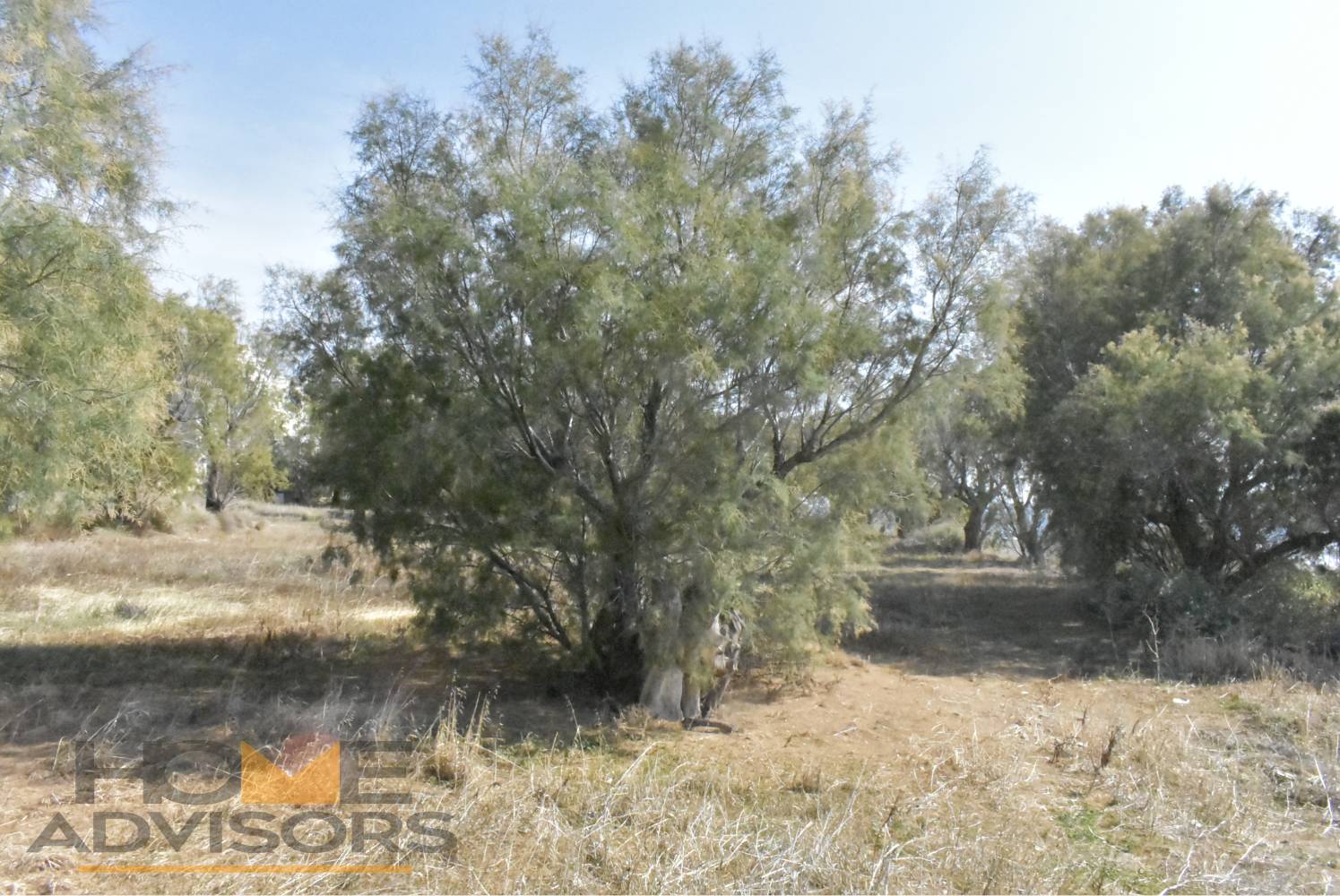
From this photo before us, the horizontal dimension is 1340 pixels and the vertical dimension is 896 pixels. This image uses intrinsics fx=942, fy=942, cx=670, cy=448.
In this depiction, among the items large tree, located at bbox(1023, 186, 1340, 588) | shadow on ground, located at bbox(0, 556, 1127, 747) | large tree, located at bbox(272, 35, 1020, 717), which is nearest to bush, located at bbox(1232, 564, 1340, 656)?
large tree, located at bbox(1023, 186, 1340, 588)

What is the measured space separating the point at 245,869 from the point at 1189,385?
13.1 meters

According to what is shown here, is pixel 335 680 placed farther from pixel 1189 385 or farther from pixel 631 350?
pixel 1189 385

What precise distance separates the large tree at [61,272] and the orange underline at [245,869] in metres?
4.56

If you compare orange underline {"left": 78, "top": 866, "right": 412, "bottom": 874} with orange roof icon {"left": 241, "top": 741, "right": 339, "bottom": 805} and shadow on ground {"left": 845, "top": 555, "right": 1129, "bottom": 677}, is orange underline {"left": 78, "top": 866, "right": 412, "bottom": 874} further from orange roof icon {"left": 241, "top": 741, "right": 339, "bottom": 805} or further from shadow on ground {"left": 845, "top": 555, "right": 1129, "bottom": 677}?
shadow on ground {"left": 845, "top": 555, "right": 1129, "bottom": 677}

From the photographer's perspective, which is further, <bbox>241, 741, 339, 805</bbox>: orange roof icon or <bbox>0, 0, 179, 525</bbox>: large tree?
<bbox>0, 0, 179, 525</bbox>: large tree

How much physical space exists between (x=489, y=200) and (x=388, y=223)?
913mm

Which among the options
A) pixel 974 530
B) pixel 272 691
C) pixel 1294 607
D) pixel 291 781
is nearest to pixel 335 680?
pixel 272 691

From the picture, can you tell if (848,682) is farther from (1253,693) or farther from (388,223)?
(388,223)

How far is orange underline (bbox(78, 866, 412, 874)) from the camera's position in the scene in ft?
15.7

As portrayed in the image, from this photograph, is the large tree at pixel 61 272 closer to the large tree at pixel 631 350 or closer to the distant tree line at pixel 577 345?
the distant tree line at pixel 577 345

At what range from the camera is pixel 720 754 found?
8.00 m

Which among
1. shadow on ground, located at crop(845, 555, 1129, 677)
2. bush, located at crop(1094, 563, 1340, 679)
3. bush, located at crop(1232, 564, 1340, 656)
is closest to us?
bush, located at crop(1094, 563, 1340, 679)

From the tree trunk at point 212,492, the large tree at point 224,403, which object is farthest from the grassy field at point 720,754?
the tree trunk at point 212,492

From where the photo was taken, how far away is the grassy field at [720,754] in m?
5.00
